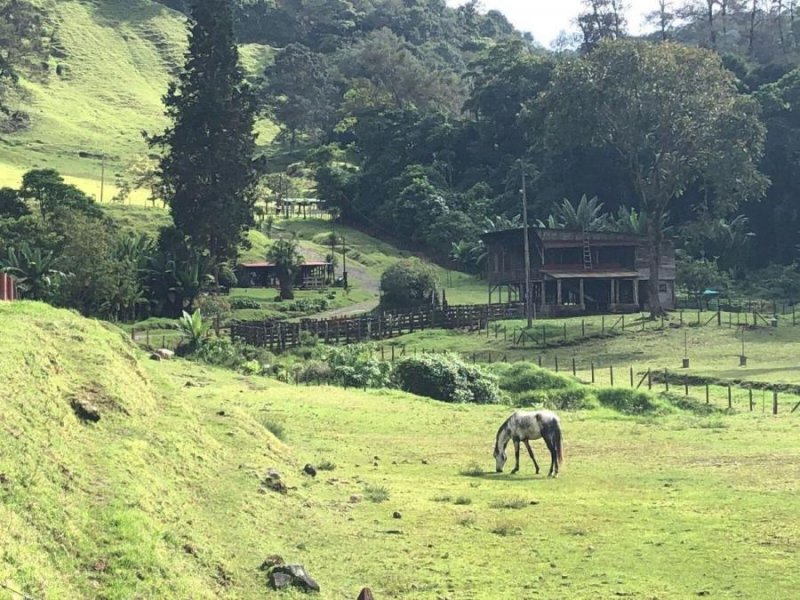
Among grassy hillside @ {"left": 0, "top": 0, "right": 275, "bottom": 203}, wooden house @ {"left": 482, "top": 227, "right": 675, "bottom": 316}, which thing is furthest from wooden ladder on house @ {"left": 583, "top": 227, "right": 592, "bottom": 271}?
grassy hillside @ {"left": 0, "top": 0, "right": 275, "bottom": 203}

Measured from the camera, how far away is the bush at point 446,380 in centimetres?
3544

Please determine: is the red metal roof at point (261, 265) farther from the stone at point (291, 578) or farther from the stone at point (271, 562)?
the stone at point (291, 578)

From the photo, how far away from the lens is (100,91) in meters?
154

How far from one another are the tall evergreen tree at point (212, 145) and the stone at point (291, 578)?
177ft

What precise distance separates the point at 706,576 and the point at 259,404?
60.1ft

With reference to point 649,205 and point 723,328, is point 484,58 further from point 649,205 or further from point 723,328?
point 723,328

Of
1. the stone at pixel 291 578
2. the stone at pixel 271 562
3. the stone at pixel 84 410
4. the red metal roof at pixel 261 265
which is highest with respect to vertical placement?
the red metal roof at pixel 261 265

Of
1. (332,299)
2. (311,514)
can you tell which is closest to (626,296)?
(332,299)

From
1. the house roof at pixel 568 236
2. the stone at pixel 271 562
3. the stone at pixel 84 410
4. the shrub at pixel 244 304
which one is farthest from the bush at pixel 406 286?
the stone at pixel 271 562

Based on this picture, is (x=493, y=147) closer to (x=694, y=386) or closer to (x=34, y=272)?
(x=34, y=272)

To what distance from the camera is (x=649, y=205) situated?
6844 cm

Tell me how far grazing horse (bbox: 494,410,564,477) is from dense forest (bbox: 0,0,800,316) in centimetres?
4003

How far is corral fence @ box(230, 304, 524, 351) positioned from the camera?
53.1 meters

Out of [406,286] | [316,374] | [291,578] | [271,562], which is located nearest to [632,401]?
[316,374]
